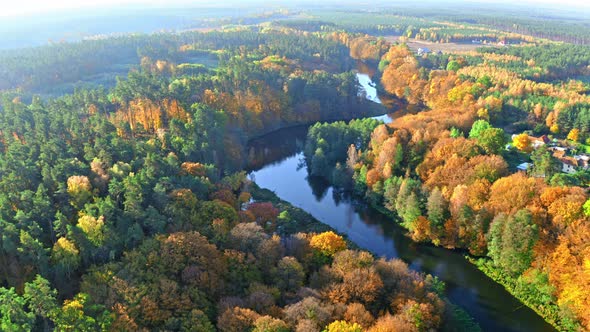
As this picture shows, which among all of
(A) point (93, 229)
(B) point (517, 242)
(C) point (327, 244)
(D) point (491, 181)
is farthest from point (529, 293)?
(A) point (93, 229)

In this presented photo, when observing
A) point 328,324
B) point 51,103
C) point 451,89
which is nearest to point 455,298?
point 328,324

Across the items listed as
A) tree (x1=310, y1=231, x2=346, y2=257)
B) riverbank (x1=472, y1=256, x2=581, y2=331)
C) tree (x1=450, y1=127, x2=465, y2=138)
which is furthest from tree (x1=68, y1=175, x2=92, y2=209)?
tree (x1=450, y1=127, x2=465, y2=138)

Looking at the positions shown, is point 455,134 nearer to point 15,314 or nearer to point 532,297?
point 532,297

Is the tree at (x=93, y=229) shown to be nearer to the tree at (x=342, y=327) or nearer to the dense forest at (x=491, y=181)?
the tree at (x=342, y=327)

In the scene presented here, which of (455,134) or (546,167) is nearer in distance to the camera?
(546,167)

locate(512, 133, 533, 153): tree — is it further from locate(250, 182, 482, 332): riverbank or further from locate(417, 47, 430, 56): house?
locate(417, 47, 430, 56): house

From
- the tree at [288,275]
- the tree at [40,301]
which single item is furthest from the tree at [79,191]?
the tree at [288,275]

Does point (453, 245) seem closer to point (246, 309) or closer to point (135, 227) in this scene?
point (246, 309)
